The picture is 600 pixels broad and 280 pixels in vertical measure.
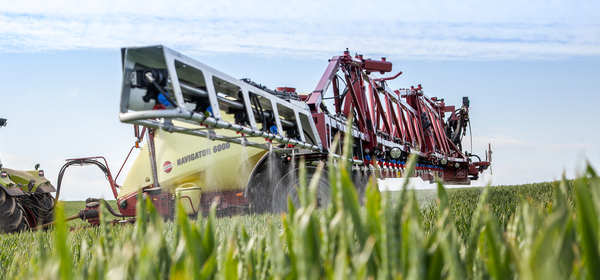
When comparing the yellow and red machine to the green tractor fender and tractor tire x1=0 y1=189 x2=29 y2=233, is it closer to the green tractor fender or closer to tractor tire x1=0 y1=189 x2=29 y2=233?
the green tractor fender

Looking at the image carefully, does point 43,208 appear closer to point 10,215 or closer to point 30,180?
point 30,180

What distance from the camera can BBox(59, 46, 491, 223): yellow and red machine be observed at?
3.26m

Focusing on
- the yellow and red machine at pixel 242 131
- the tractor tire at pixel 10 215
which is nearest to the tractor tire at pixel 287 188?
the yellow and red machine at pixel 242 131

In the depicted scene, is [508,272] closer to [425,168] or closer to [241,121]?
[241,121]

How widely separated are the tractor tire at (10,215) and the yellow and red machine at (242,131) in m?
1.53

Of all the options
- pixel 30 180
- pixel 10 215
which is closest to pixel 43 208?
pixel 30 180

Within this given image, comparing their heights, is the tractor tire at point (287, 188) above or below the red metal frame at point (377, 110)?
below

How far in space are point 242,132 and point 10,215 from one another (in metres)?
4.71

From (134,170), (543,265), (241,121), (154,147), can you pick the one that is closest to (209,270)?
(543,265)

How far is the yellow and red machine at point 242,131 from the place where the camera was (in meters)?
3.26

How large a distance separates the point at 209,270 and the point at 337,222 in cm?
19

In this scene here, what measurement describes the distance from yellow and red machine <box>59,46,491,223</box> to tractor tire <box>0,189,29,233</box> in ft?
5.01

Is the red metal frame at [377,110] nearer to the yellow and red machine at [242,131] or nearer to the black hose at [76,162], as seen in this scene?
the yellow and red machine at [242,131]

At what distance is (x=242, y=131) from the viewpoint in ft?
12.2
